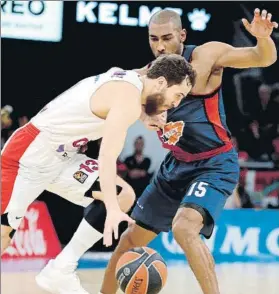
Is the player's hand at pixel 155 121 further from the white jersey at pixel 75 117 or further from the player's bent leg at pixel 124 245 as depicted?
the player's bent leg at pixel 124 245

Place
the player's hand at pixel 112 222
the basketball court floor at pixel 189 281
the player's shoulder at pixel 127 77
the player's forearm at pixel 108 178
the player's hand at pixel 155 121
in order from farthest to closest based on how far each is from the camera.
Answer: the basketball court floor at pixel 189 281 < the player's hand at pixel 155 121 < the player's shoulder at pixel 127 77 < the player's forearm at pixel 108 178 < the player's hand at pixel 112 222

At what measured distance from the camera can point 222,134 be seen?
4.89 metres

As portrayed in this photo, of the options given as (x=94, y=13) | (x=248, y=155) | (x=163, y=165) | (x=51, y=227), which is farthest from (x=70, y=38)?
(x=163, y=165)

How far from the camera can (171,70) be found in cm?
421

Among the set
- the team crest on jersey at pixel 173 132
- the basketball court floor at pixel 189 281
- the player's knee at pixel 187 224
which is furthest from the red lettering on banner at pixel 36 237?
the player's knee at pixel 187 224

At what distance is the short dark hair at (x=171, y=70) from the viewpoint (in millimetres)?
4207

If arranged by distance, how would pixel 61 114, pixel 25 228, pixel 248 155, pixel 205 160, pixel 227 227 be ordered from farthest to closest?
pixel 248 155
pixel 227 227
pixel 25 228
pixel 205 160
pixel 61 114

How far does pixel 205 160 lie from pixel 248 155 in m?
5.17

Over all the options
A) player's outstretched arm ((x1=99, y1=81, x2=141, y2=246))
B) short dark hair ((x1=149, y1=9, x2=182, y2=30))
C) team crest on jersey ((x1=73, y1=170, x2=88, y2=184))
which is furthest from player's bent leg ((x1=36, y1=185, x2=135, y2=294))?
short dark hair ((x1=149, y1=9, x2=182, y2=30))

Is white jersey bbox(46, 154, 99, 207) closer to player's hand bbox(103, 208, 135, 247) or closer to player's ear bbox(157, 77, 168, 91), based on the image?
player's ear bbox(157, 77, 168, 91)

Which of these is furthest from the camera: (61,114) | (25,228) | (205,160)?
(25,228)

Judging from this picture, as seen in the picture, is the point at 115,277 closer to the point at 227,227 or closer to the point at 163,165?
the point at 163,165

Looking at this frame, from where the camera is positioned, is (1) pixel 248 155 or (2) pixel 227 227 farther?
(1) pixel 248 155

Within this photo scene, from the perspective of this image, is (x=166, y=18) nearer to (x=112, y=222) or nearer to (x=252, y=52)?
(x=252, y=52)
